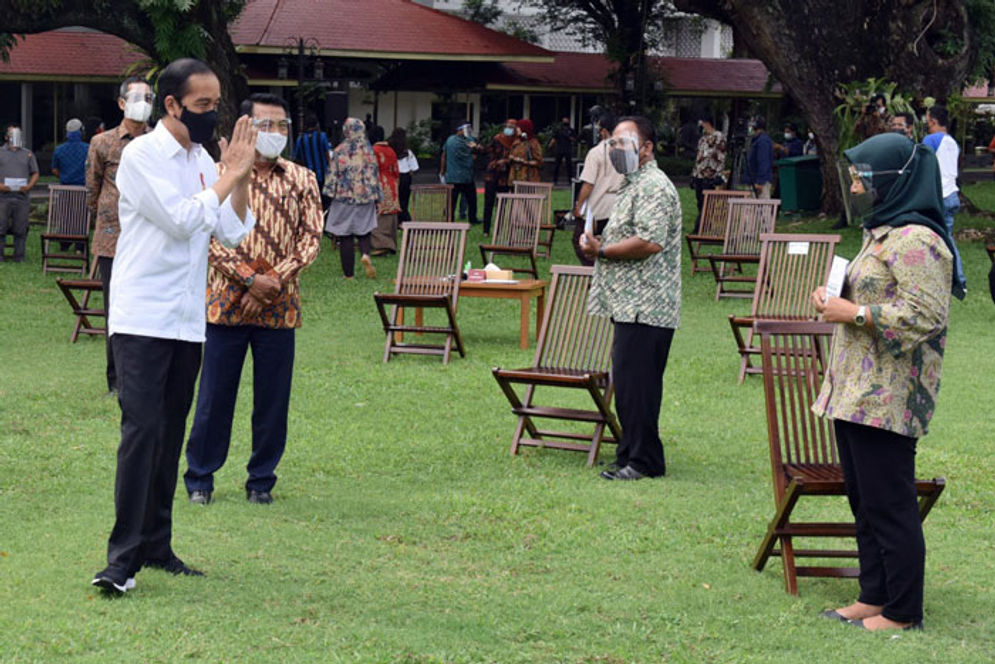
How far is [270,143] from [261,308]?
74cm

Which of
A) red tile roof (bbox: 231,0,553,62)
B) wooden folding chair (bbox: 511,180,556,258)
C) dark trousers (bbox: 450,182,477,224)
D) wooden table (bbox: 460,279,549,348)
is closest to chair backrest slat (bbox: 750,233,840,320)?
wooden table (bbox: 460,279,549,348)

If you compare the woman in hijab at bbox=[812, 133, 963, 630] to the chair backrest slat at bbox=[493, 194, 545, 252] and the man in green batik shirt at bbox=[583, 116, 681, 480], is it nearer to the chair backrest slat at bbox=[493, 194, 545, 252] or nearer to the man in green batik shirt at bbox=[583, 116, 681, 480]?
the man in green batik shirt at bbox=[583, 116, 681, 480]

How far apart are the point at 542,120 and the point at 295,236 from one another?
3935cm

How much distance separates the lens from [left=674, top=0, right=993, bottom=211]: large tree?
72.1 feet

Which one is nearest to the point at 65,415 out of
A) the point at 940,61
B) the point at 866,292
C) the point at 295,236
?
the point at 295,236

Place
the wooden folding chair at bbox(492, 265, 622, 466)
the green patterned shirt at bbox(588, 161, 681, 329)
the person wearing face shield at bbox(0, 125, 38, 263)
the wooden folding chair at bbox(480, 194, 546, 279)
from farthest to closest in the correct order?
1. the person wearing face shield at bbox(0, 125, 38, 263)
2. the wooden folding chair at bbox(480, 194, 546, 279)
3. the wooden folding chair at bbox(492, 265, 622, 466)
4. the green patterned shirt at bbox(588, 161, 681, 329)

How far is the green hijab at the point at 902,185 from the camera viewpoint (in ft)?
16.2

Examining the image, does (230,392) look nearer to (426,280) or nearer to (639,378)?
(639,378)

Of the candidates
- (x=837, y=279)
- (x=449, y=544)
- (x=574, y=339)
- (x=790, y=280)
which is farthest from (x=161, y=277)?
(x=790, y=280)

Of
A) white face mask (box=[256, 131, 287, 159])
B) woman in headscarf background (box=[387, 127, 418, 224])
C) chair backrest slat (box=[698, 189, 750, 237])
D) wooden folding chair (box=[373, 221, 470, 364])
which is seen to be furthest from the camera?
woman in headscarf background (box=[387, 127, 418, 224])

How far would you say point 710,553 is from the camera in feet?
20.3

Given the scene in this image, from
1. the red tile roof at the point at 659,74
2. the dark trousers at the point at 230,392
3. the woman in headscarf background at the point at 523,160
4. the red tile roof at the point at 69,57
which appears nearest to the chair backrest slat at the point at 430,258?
the dark trousers at the point at 230,392

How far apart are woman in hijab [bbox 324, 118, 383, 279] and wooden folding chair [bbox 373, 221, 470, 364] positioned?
180 inches

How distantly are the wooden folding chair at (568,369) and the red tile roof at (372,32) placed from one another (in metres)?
24.5
